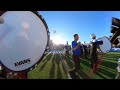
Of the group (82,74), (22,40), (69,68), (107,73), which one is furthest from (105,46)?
(22,40)

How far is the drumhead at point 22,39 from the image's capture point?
4145mm

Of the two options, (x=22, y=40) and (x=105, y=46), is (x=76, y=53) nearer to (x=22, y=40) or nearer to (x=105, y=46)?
(x=105, y=46)

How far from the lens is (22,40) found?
14.0 feet

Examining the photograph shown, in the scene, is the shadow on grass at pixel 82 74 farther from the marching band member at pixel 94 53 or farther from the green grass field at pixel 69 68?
the marching band member at pixel 94 53

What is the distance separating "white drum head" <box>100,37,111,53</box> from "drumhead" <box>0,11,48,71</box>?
114 cm

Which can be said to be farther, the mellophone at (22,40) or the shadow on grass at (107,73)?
the shadow on grass at (107,73)

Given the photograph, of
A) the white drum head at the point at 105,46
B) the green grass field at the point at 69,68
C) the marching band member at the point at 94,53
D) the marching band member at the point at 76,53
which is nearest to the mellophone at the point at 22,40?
the green grass field at the point at 69,68

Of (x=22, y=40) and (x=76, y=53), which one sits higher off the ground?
(x=22, y=40)

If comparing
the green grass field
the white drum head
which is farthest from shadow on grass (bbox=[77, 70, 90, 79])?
the white drum head

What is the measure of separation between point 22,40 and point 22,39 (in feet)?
0.06

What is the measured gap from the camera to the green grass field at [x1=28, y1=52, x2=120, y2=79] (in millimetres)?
4391

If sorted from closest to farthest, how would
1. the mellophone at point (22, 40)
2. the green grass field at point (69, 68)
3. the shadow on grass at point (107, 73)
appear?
the mellophone at point (22, 40), the green grass field at point (69, 68), the shadow on grass at point (107, 73)
